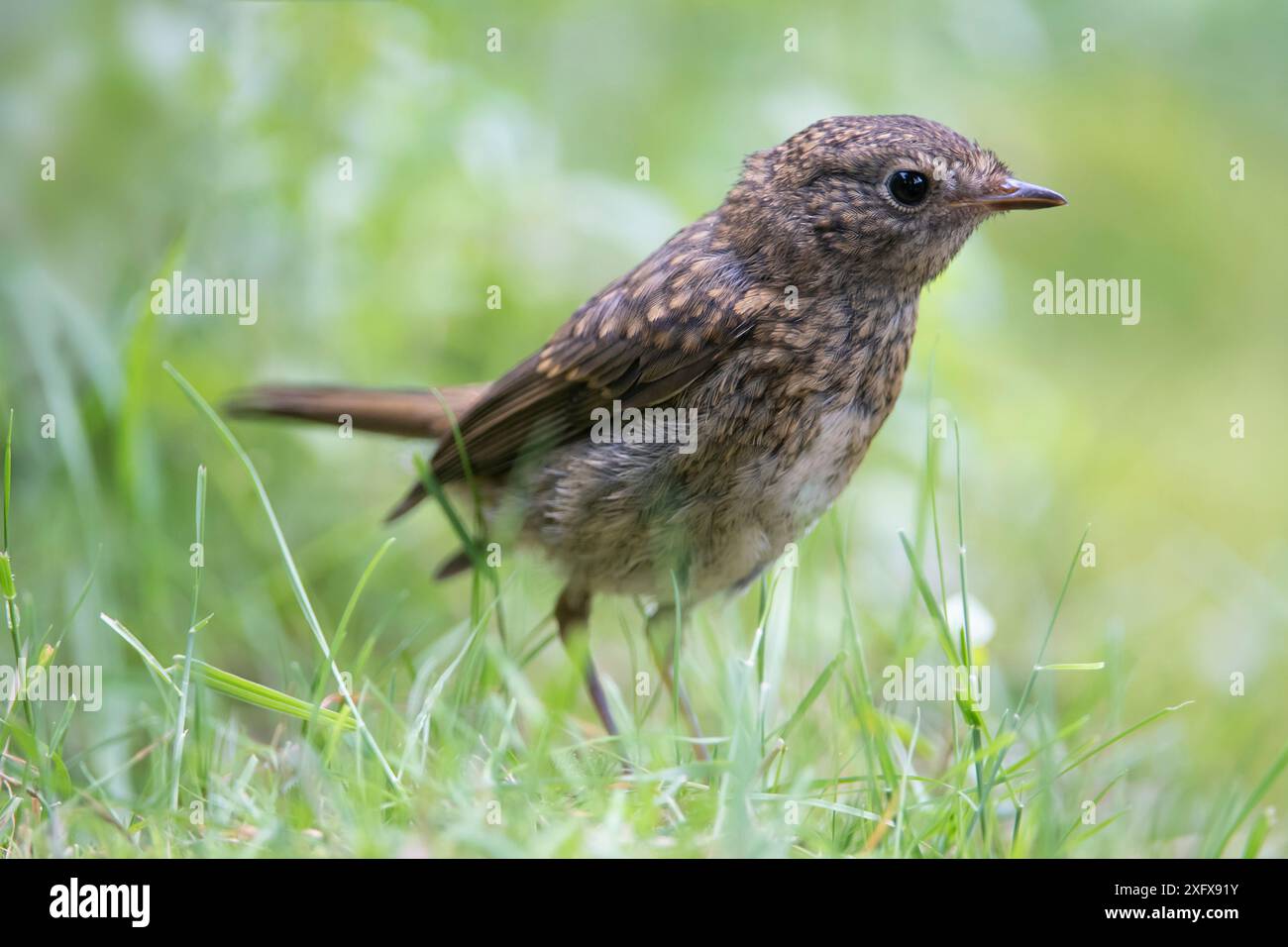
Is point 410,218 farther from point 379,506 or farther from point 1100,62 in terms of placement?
point 1100,62

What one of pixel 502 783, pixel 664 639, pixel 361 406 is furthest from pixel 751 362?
pixel 361 406

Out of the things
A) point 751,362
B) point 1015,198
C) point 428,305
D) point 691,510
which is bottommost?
point 691,510

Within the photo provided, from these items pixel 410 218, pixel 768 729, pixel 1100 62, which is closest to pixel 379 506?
pixel 410 218

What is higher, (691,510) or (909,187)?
(909,187)

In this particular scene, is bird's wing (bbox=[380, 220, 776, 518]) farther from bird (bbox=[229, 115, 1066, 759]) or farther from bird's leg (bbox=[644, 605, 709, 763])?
bird's leg (bbox=[644, 605, 709, 763])

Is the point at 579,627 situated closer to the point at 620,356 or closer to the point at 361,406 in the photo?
the point at 620,356

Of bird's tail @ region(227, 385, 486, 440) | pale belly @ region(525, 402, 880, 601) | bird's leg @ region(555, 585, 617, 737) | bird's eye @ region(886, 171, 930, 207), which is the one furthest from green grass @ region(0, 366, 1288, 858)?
bird's tail @ region(227, 385, 486, 440)
